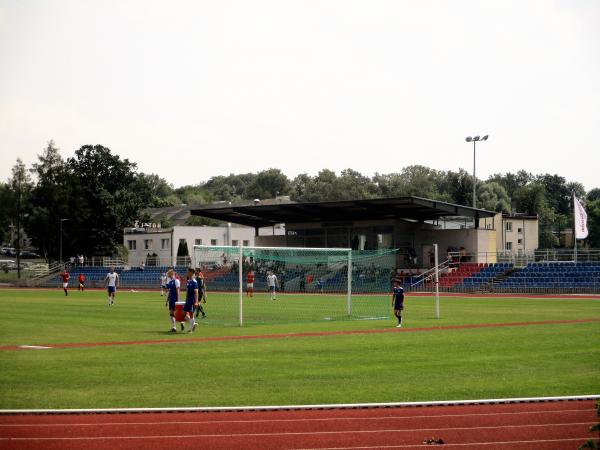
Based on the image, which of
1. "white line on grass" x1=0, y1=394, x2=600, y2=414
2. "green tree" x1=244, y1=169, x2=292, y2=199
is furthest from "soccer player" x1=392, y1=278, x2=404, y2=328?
"green tree" x1=244, y1=169, x2=292, y2=199

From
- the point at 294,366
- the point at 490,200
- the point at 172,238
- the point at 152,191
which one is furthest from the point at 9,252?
the point at 294,366

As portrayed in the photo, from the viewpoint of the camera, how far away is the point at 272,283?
143ft

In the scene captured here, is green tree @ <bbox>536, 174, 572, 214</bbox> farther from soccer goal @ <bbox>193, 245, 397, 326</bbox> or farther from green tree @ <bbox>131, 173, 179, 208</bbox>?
soccer goal @ <bbox>193, 245, 397, 326</bbox>

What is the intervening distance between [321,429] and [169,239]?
8574cm

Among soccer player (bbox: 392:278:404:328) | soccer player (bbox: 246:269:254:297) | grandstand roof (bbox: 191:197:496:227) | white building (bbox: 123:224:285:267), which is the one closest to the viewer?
soccer player (bbox: 392:278:404:328)

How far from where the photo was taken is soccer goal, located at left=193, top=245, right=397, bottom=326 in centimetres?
3306

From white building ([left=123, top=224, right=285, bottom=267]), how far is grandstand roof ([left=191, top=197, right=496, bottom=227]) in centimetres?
1731

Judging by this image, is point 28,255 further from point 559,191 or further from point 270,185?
point 559,191

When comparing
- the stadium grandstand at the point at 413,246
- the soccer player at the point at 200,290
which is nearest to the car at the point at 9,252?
the stadium grandstand at the point at 413,246

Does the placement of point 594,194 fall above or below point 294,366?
above

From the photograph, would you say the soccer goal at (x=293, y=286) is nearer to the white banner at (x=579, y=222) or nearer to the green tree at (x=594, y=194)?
the white banner at (x=579, y=222)

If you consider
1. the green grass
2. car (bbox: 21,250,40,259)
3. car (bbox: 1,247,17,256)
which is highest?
car (bbox: 1,247,17,256)

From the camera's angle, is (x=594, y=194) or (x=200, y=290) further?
(x=594, y=194)

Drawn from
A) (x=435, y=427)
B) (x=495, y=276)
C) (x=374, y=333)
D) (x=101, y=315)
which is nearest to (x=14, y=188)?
(x=495, y=276)
